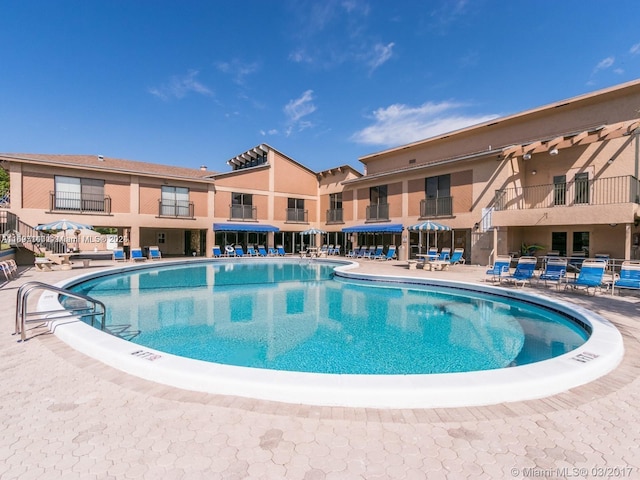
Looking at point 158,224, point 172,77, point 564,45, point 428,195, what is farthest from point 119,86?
point 564,45

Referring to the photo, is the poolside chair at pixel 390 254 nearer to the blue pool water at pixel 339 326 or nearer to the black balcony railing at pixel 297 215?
the black balcony railing at pixel 297 215

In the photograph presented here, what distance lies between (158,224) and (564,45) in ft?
90.8

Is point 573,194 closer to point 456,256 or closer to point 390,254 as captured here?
point 456,256

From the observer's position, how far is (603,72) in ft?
58.8

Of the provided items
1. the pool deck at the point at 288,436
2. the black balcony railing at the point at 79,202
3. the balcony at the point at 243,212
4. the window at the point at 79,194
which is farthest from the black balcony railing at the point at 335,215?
the pool deck at the point at 288,436

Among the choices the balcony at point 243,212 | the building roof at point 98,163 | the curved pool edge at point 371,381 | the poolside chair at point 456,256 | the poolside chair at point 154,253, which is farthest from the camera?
the balcony at point 243,212

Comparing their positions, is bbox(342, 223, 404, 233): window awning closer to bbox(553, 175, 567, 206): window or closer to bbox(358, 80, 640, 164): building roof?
bbox(358, 80, 640, 164): building roof

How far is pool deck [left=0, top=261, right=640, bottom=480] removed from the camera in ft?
8.38

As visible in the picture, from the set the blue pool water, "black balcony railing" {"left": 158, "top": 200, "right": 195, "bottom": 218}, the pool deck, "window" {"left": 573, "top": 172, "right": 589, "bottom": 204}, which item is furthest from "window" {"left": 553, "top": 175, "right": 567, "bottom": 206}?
"black balcony railing" {"left": 158, "top": 200, "right": 195, "bottom": 218}

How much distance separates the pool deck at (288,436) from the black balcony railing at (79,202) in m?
22.1

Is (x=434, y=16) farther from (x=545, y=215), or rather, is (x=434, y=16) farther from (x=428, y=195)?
(x=545, y=215)

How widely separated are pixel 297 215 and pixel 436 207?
1410 cm

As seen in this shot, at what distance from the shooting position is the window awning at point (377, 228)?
81.6ft

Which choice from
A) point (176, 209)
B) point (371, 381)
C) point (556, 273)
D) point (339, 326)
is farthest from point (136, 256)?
point (556, 273)
